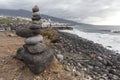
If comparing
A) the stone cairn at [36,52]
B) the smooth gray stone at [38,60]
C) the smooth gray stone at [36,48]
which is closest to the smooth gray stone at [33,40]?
the stone cairn at [36,52]

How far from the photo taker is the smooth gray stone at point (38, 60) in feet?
44.4

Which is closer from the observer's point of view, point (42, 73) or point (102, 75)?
point (42, 73)

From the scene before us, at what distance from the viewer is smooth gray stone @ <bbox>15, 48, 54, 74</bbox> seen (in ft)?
44.4

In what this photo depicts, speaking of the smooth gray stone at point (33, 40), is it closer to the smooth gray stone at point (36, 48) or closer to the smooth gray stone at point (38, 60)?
the smooth gray stone at point (36, 48)

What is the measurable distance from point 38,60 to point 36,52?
1.36 ft

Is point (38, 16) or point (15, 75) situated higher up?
point (38, 16)

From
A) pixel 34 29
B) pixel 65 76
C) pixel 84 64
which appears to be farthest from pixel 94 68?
pixel 34 29

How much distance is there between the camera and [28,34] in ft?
45.5

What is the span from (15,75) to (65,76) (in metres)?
2.20

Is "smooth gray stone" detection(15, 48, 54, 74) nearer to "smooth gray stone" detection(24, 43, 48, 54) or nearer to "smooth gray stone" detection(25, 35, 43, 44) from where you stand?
"smooth gray stone" detection(24, 43, 48, 54)

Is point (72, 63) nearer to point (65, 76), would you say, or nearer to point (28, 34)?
point (65, 76)

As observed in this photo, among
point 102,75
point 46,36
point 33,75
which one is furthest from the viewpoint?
point 46,36

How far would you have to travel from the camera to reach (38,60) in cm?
1346

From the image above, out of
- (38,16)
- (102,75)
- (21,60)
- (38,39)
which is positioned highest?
(38,16)
